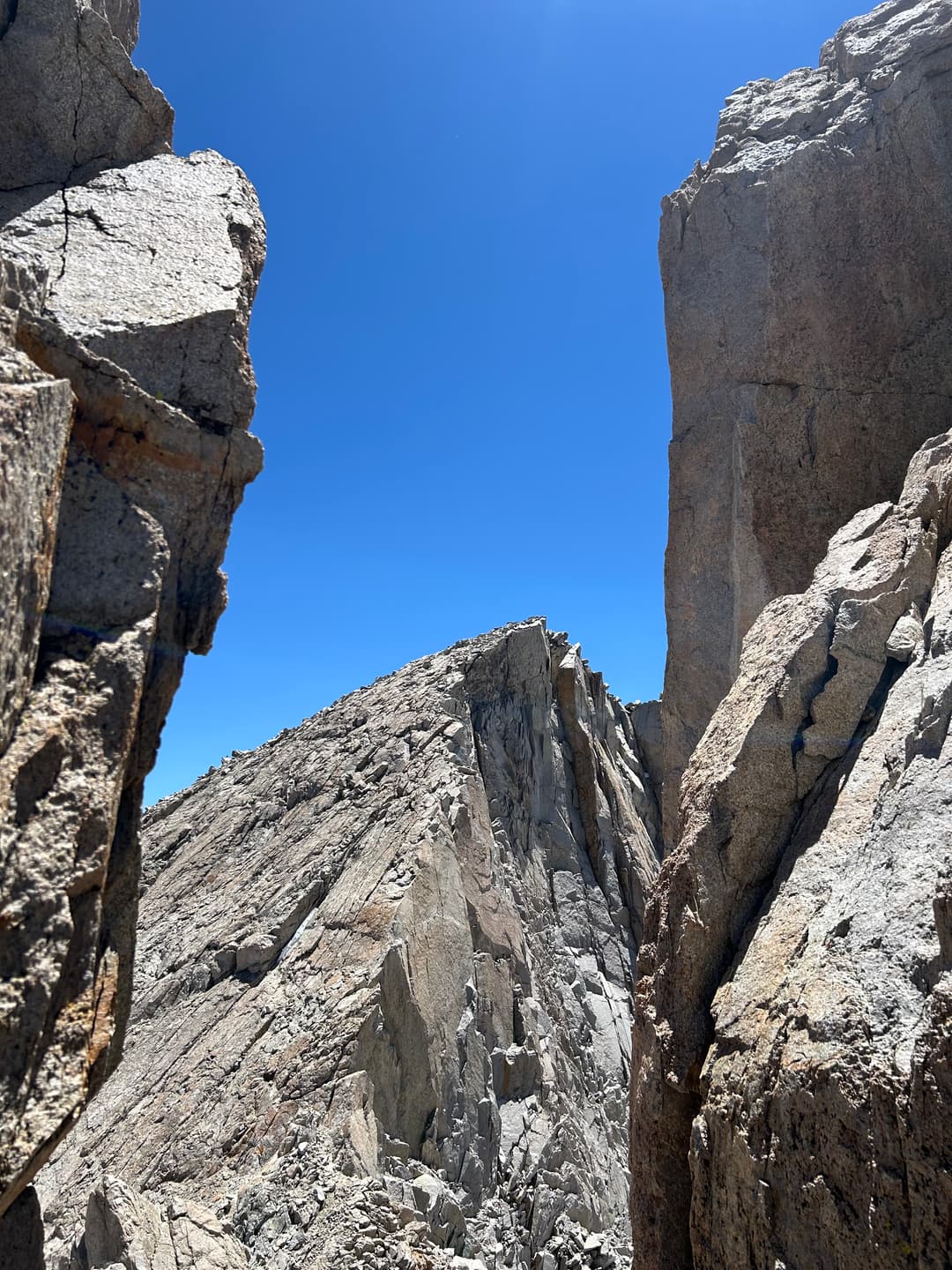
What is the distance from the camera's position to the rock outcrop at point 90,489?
3432mm

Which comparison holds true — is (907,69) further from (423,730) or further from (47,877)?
(423,730)

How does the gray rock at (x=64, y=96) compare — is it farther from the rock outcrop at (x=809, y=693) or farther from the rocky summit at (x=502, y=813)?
the rock outcrop at (x=809, y=693)

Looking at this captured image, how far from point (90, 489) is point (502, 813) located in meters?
15.4

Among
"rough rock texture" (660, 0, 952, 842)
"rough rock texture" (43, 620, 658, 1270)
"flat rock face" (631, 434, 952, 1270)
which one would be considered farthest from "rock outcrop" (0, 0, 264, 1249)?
"rough rock texture" (43, 620, 658, 1270)

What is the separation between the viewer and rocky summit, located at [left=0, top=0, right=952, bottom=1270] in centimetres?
422

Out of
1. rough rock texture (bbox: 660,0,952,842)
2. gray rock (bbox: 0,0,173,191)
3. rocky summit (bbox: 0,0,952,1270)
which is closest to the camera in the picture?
rocky summit (bbox: 0,0,952,1270)

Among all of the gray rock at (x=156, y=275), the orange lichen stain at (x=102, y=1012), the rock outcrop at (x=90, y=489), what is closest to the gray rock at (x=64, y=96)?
the rock outcrop at (x=90, y=489)

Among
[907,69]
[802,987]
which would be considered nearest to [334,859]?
[802,987]

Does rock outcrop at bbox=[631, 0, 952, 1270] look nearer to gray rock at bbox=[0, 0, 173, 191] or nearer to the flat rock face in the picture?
the flat rock face

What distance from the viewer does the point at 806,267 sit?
1089 cm

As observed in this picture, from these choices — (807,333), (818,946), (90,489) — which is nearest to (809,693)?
(818,946)

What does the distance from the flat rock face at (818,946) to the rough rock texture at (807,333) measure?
2505 millimetres

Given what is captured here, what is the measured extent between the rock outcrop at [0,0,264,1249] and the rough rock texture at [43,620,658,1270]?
7416 mm

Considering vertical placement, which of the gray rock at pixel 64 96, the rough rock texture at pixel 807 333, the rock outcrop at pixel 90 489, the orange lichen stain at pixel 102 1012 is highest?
the rough rock texture at pixel 807 333
